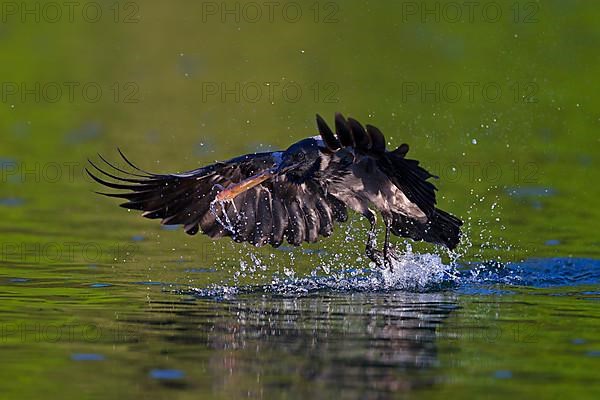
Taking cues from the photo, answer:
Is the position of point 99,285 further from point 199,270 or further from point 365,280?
point 365,280

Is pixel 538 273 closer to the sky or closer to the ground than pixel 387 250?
closer to the ground

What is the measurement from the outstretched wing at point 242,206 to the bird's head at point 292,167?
0.60m

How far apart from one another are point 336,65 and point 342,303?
1638 centimetres

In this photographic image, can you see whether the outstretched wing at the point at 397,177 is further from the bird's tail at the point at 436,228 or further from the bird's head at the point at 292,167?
the bird's head at the point at 292,167

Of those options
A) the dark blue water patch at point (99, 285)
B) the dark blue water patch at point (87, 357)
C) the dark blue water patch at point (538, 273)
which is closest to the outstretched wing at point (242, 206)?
the dark blue water patch at point (99, 285)

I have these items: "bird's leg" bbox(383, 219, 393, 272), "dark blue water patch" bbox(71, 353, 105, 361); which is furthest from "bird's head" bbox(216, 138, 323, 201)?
"dark blue water patch" bbox(71, 353, 105, 361)

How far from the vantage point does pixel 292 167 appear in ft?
35.7

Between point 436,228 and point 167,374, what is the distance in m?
4.68

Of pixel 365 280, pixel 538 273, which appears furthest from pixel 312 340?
pixel 538 273

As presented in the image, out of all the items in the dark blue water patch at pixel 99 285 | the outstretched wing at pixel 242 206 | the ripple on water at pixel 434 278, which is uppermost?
the outstretched wing at pixel 242 206

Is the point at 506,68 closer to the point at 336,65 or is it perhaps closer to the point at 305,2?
the point at 336,65

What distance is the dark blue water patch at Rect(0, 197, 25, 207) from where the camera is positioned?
51.3 feet

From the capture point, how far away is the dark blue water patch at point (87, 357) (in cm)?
869

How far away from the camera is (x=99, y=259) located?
1275cm
